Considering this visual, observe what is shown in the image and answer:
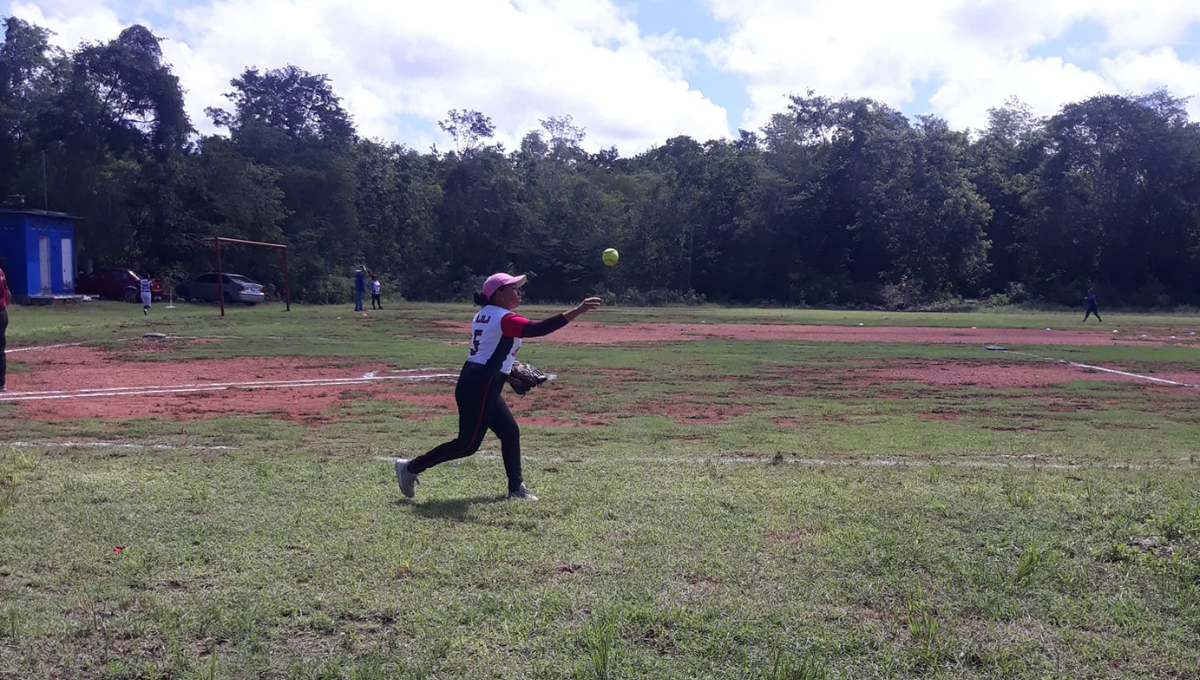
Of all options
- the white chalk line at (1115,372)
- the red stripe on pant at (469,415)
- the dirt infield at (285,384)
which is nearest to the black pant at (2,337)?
the dirt infield at (285,384)

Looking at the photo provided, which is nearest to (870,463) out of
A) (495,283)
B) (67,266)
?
(495,283)

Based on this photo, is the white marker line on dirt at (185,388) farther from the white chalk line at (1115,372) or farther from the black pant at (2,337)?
the white chalk line at (1115,372)

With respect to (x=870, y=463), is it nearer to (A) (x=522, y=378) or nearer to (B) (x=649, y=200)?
(A) (x=522, y=378)

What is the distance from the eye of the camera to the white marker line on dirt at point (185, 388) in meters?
13.7

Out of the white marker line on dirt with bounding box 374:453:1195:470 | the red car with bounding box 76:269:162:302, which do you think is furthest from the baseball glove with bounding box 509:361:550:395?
the red car with bounding box 76:269:162:302

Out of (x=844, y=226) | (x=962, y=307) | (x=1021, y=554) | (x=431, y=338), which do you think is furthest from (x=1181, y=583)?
(x=844, y=226)

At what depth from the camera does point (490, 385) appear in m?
7.18

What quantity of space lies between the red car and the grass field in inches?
1412

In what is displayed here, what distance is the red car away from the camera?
144 ft

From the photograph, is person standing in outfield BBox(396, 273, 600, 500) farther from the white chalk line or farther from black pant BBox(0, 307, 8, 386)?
the white chalk line

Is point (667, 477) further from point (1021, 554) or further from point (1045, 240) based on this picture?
point (1045, 240)

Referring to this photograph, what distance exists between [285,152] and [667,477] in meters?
56.0

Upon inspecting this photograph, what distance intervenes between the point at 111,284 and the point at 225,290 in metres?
5.28

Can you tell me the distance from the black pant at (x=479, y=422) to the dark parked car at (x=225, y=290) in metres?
40.6
